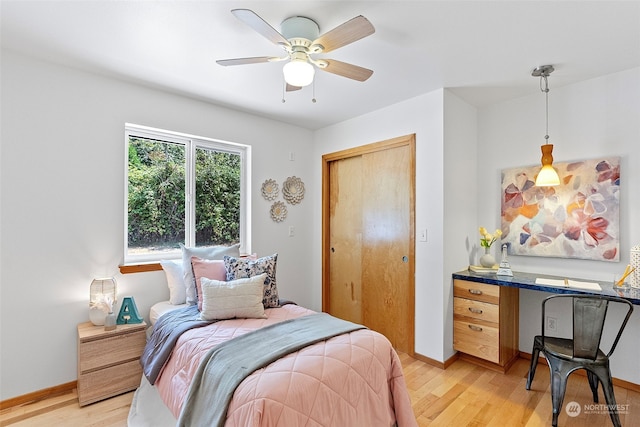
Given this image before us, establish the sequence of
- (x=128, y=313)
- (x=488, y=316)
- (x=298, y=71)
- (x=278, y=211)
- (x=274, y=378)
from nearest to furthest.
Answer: (x=274, y=378), (x=298, y=71), (x=128, y=313), (x=488, y=316), (x=278, y=211)

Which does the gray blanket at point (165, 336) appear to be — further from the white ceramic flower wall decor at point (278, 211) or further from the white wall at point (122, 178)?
the white ceramic flower wall decor at point (278, 211)

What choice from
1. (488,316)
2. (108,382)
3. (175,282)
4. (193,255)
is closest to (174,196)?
(193,255)

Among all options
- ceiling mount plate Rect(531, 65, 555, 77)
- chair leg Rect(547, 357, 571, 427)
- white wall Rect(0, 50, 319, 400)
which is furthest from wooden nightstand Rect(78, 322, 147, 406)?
ceiling mount plate Rect(531, 65, 555, 77)

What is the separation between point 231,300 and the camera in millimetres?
2162

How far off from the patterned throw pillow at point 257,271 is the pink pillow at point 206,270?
0.07 meters

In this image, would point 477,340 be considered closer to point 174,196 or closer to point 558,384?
point 558,384

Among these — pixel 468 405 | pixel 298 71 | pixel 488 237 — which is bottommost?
pixel 468 405

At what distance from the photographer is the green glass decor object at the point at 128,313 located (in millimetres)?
2441

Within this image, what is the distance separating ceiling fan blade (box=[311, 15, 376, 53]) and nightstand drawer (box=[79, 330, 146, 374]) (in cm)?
242

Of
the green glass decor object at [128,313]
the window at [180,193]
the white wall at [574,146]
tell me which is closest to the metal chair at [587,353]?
the white wall at [574,146]

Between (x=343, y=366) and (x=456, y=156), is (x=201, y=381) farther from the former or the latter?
(x=456, y=156)

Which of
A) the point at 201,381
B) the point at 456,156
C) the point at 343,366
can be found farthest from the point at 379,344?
the point at 456,156

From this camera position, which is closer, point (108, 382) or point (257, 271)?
point (108, 382)

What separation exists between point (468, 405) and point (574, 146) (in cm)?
228
